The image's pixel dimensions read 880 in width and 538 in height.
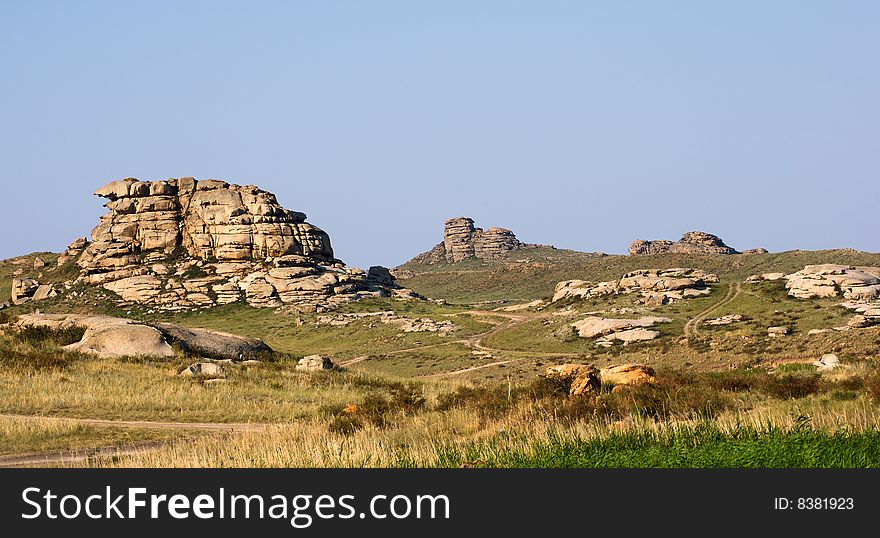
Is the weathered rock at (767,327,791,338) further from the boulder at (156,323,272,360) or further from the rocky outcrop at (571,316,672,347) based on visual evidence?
the boulder at (156,323,272,360)

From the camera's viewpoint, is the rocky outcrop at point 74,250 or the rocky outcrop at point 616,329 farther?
the rocky outcrop at point 74,250

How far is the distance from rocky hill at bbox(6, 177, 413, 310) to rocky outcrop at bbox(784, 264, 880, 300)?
44457 millimetres

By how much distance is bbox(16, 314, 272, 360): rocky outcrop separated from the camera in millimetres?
35375

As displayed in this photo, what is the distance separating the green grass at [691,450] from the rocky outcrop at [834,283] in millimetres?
67921

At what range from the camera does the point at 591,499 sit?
9.77 meters

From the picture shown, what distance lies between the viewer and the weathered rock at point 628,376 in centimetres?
2222

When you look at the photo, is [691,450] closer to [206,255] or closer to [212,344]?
[212,344]

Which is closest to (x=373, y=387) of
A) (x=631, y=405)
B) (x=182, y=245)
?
(x=631, y=405)

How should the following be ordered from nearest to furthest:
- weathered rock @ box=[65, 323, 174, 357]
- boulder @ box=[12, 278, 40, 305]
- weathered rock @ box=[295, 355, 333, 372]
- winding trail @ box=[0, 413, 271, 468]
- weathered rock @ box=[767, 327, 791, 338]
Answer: winding trail @ box=[0, 413, 271, 468] < weathered rock @ box=[65, 323, 174, 357] < weathered rock @ box=[295, 355, 333, 372] < weathered rock @ box=[767, 327, 791, 338] < boulder @ box=[12, 278, 40, 305]

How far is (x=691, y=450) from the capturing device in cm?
1280

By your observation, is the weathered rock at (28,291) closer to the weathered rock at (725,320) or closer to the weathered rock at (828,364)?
the weathered rock at (725,320)

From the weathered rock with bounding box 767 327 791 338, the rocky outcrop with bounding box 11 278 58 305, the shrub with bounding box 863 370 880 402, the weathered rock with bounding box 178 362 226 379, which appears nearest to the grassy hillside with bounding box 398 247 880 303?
the rocky outcrop with bounding box 11 278 58 305

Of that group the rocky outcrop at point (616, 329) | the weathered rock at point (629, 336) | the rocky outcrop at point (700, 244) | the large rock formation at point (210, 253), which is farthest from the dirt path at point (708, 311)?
the rocky outcrop at point (700, 244)

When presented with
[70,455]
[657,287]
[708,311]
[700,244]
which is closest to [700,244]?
[700,244]
